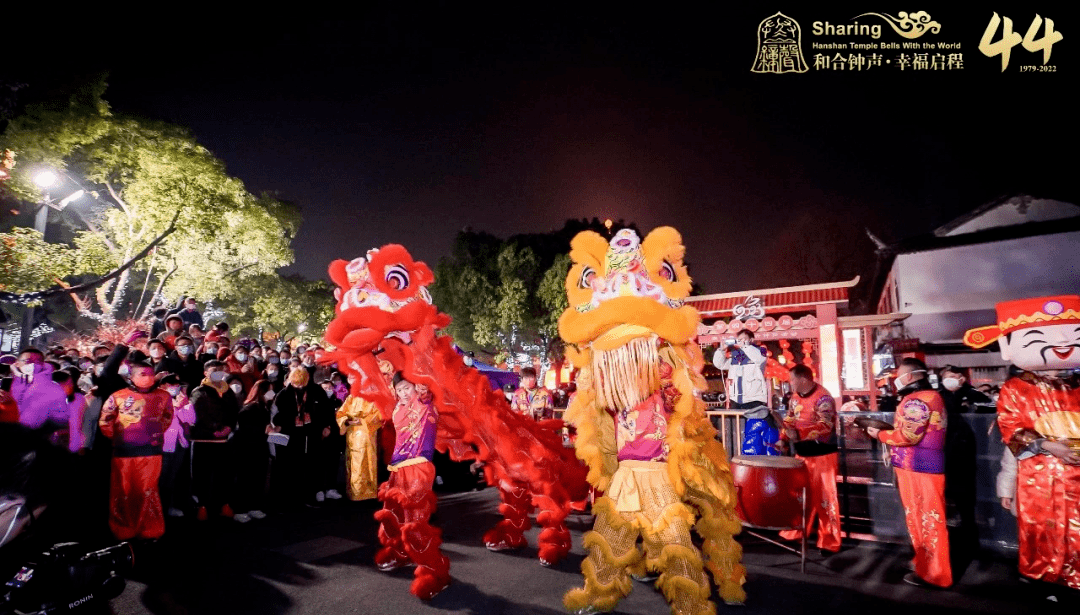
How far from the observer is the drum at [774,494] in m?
4.01

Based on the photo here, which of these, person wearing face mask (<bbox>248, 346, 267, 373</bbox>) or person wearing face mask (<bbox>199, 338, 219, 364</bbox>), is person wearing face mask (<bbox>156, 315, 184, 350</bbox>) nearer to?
person wearing face mask (<bbox>199, 338, 219, 364</bbox>)

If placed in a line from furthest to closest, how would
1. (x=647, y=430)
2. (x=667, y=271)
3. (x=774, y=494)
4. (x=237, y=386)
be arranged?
(x=237, y=386)
(x=774, y=494)
(x=667, y=271)
(x=647, y=430)

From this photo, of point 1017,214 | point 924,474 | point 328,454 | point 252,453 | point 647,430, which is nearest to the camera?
point 647,430

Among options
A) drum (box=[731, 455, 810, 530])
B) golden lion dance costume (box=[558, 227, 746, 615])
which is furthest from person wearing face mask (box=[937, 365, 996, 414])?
golden lion dance costume (box=[558, 227, 746, 615])

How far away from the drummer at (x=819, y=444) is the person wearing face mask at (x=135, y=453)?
5.78 meters

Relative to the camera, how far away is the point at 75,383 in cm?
564

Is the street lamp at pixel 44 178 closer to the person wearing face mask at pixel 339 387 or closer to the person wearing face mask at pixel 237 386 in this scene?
the person wearing face mask at pixel 237 386

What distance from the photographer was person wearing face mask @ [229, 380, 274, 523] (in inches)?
236

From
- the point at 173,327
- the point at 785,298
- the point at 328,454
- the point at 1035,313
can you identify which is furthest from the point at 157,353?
the point at 785,298

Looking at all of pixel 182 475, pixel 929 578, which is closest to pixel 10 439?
pixel 182 475

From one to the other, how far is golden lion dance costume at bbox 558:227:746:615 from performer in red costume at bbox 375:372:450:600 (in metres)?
1.04

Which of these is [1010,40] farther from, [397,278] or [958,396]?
[397,278]

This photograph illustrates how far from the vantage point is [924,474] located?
12.3ft

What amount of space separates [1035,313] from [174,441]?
7479mm
